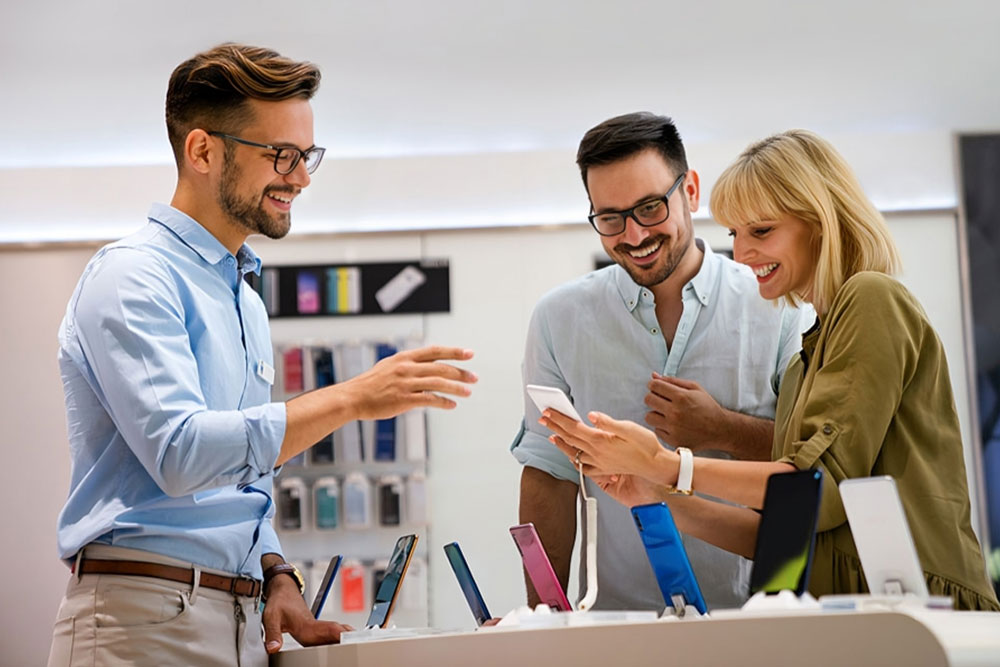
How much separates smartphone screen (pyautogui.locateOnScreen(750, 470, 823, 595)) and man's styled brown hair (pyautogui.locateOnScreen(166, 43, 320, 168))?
4.29 ft

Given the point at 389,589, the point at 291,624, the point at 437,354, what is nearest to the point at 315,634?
the point at 291,624

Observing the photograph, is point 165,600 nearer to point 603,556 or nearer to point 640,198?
point 603,556

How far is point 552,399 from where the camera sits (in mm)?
1950

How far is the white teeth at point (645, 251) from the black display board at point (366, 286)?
3217 mm

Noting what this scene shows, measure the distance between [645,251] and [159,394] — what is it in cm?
139

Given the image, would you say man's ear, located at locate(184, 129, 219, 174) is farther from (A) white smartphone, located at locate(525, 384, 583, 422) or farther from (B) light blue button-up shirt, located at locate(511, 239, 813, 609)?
(B) light blue button-up shirt, located at locate(511, 239, 813, 609)

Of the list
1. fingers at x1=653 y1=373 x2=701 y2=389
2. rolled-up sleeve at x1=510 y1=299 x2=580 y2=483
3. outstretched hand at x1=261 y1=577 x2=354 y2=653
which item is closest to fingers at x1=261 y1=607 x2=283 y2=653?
outstretched hand at x1=261 y1=577 x2=354 y2=653

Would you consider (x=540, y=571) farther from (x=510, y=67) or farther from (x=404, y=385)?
(x=510, y=67)

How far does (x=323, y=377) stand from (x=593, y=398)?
3.15 metres

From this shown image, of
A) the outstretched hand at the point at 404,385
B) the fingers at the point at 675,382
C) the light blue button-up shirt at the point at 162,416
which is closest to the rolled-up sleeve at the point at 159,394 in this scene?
the light blue button-up shirt at the point at 162,416

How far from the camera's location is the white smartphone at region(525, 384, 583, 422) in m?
1.91

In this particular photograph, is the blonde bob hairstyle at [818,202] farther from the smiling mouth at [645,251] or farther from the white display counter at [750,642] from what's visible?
the white display counter at [750,642]

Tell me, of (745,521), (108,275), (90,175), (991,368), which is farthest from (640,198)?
(90,175)

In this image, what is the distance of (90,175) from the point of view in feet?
19.7
